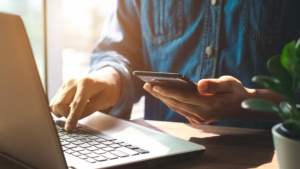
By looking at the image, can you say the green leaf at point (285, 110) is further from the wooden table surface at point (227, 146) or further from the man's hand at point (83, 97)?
the man's hand at point (83, 97)

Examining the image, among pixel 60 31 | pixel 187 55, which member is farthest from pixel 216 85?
pixel 60 31

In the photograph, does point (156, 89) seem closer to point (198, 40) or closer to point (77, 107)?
point (77, 107)

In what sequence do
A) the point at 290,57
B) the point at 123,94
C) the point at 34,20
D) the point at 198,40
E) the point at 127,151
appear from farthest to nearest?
the point at 34,20
the point at 198,40
the point at 123,94
the point at 127,151
the point at 290,57

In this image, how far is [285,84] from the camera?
42cm

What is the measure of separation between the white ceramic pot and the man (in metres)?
0.31

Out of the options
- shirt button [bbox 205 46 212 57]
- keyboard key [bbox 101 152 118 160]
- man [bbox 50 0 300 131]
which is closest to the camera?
keyboard key [bbox 101 152 118 160]

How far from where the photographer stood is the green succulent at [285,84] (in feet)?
1.28

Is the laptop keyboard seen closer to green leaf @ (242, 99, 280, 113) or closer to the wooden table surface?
the wooden table surface

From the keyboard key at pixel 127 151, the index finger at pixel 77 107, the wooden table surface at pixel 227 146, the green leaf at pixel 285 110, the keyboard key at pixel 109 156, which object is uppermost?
the green leaf at pixel 285 110

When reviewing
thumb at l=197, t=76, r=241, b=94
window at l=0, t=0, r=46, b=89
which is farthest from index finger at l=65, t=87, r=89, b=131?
window at l=0, t=0, r=46, b=89

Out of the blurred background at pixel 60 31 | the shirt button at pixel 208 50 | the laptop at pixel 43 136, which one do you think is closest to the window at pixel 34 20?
the blurred background at pixel 60 31

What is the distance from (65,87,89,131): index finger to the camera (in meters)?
0.77

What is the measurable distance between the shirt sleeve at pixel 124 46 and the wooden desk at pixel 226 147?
20 cm

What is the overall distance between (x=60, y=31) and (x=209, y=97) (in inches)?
32.7
